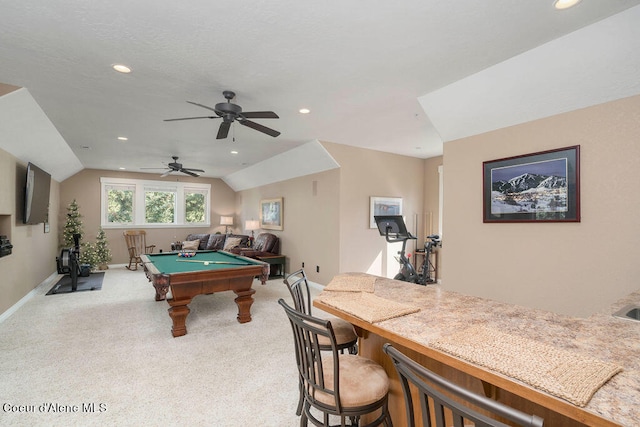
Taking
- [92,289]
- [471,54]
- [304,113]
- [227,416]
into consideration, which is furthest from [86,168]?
[471,54]

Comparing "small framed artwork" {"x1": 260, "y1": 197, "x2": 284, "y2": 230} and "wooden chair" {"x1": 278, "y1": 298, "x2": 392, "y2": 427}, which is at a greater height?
"small framed artwork" {"x1": 260, "y1": 197, "x2": 284, "y2": 230}

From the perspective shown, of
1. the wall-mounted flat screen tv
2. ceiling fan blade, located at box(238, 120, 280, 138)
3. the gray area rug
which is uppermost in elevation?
ceiling fan blade, located at box(238, 120, 280, 138)

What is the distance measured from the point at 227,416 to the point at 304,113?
3280mm

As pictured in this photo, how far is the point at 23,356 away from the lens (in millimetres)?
2986

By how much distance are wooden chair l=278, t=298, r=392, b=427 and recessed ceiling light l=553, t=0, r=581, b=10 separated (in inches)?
93.2

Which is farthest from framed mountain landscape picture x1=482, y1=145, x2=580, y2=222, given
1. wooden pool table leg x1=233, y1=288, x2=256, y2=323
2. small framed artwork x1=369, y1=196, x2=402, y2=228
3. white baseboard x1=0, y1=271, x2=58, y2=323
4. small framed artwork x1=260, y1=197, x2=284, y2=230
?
white baseboard x1=0, y1=271, x2=58, y2=323

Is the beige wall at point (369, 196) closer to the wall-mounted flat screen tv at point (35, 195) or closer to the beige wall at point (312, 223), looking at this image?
the beige wall at point (312, 223)

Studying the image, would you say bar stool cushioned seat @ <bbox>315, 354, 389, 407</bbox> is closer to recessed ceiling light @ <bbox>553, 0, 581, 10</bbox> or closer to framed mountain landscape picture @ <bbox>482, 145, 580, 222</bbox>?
framed mountain landscape picture @ <bbox>482, 145, 580, 222</bbox>

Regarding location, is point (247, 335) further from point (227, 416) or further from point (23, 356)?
point (23, 356)

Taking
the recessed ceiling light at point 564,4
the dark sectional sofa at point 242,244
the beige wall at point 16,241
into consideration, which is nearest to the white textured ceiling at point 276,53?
the recessed ceiling light at point 564,4

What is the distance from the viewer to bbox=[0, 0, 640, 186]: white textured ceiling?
195 cm

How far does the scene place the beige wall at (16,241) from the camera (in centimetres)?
408

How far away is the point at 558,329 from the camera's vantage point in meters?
1.32

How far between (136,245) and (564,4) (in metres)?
9.34
